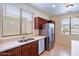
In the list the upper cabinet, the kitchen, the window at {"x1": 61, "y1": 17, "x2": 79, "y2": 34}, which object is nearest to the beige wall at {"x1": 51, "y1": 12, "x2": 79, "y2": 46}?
the kitchen

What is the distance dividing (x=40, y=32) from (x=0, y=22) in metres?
2.26

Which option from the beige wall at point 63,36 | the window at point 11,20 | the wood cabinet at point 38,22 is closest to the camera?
the window at point 11,20

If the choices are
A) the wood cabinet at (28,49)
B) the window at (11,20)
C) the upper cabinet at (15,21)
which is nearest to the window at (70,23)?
the upper cabinet at (15,21)

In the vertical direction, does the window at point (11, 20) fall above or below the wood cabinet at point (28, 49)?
above

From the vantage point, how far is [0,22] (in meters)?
2.02

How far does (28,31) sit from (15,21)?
770mm

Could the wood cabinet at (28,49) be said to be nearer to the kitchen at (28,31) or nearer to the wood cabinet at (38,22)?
the kitchen at (28,31)

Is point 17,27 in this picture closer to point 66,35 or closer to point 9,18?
point 9,18

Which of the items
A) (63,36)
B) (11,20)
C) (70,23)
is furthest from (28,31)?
(63,36)

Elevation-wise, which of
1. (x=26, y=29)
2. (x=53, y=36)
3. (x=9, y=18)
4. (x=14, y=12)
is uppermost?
(x=14, y=12)

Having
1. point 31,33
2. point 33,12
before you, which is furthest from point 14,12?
point 31,33

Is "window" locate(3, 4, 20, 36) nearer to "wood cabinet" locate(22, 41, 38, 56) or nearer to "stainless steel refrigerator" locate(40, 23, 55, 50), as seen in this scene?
"wood cabinet" locate(22, 41, 38, 56)

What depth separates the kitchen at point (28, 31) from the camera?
2.04 m

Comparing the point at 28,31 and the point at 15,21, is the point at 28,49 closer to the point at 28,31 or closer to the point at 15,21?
the point at 15,21
